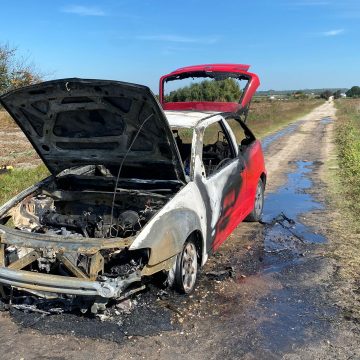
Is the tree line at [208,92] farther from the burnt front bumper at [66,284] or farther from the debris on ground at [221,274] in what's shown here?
the burnt front bumper at [66,284]

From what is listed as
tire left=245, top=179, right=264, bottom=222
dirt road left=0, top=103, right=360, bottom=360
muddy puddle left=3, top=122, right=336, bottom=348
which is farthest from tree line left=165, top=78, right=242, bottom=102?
dirt road left=0, top=103, right=360, bottom=360

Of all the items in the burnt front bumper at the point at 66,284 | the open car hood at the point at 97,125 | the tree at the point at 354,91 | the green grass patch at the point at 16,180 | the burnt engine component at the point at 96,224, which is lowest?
the tree at the point at 354,91

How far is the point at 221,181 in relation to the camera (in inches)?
219

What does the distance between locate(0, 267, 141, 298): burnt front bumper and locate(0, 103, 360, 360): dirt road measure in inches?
15.7

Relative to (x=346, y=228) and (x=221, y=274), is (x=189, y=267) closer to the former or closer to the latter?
(x=221, y=274)

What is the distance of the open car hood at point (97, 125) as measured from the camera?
14.7 ft

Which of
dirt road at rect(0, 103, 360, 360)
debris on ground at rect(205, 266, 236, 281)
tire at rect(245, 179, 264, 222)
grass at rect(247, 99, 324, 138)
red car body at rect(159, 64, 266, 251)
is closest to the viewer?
dirt road at rect(0, 103, 360, 360)


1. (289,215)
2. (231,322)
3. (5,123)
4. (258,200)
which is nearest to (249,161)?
(258,200)

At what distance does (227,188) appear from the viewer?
571cm

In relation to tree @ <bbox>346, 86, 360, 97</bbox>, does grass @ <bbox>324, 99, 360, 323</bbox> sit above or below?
above

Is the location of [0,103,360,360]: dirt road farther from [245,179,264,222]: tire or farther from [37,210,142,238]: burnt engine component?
[245,179,264,222]: tire

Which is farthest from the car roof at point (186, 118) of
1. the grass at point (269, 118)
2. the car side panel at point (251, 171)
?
the grass at point (269, 118)

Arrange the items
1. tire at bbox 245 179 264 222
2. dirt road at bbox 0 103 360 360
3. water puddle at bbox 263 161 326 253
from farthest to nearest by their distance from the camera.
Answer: tire at bbox 245 179 264 222
water puddle at bbox 263 161 326 253
dirt road at bbox 0 103 360 360

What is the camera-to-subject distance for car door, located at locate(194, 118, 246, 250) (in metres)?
5.25
